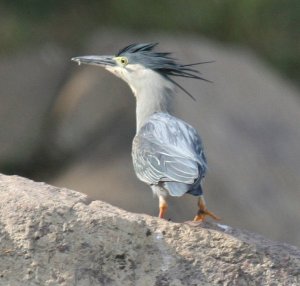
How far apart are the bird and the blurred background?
2242 mm

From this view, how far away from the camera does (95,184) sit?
955 centimetres

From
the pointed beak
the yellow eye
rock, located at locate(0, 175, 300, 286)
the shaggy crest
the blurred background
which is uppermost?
the shaggy crest

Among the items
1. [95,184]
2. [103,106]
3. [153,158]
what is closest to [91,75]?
[103,106]

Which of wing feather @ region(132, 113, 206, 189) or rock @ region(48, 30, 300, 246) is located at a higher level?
wing feather @ region(132, 113, 206, 189)

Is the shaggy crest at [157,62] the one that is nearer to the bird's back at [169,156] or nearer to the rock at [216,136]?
the bird's back at [169,156]

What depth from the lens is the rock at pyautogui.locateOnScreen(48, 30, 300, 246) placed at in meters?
9.15

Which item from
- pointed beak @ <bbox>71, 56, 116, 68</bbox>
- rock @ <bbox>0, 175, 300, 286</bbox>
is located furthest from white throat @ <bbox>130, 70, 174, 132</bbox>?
rock @ <bbox>0, 175, 300, 286</bbox>

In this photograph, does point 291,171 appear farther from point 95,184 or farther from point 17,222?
point 17,222

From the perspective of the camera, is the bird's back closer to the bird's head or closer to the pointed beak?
the bird's head

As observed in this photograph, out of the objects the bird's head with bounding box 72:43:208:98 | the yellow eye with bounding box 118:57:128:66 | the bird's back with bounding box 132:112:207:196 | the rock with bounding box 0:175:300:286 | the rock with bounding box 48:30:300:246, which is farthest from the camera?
the rock with bounding box 48:30:300:246

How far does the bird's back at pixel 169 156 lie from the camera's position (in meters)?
5.48

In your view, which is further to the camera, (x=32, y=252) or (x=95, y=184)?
(x=95, y=184)

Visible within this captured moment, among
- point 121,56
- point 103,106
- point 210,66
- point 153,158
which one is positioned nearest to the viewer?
point 153,158

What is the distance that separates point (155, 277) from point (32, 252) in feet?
1.71
